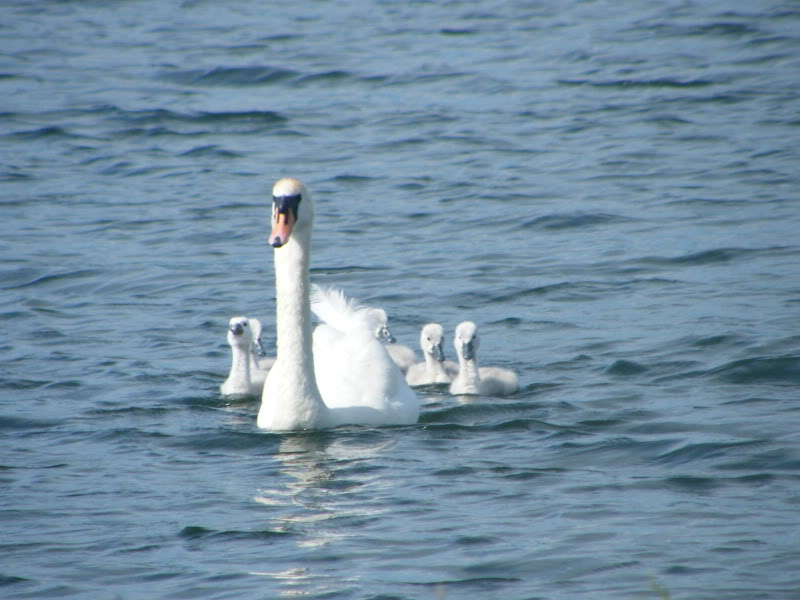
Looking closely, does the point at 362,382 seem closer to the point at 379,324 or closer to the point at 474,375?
the point at 474,375

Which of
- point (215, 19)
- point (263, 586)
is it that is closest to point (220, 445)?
point (263, 586)

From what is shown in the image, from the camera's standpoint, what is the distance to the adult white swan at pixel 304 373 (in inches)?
389

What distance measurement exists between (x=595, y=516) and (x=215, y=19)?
26.1 m

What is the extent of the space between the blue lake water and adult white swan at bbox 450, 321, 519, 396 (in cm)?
18

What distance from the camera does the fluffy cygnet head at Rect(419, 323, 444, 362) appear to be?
1172cm

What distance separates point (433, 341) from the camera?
11.7m

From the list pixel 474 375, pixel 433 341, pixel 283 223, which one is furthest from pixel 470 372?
pixel 283 223

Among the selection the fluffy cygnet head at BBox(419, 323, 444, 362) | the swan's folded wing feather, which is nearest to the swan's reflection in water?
the swan's folded wing feather

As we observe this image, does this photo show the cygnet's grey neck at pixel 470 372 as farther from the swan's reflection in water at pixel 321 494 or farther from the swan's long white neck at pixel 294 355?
the swan's long white neck at pixel 294 355

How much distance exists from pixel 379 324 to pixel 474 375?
102cm

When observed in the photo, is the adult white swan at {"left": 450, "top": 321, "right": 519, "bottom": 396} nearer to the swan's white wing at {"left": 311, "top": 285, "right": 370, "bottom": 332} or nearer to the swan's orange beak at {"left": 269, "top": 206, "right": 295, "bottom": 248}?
the swan's white wing at {"left": 311, "top": 285, "right": 370, "bottom": 332}

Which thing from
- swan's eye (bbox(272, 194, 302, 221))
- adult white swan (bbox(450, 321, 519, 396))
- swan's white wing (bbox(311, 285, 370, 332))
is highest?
swan's eye (bbox(272, 194, 302, 221))

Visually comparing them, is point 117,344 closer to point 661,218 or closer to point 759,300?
point 759,300

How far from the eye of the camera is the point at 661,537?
7777 mm
